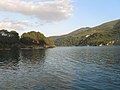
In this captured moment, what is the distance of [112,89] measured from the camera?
3769 cm

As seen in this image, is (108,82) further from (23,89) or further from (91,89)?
Result: (23,89)

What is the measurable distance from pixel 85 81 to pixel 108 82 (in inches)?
195

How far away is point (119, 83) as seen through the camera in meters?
41.9

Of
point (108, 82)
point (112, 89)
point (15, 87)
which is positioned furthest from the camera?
point (108, 82)

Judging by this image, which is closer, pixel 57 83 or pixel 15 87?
pixel 15 87

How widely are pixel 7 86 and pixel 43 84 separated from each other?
24.1 ft

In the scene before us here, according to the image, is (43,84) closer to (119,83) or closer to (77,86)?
(77,86)

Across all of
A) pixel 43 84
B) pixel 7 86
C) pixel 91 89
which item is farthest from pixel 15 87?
pixel 91 89

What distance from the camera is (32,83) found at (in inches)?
1731

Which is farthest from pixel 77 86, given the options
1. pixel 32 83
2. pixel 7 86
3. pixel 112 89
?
pixel 7 86

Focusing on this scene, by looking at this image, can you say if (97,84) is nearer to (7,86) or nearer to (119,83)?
(119,83)

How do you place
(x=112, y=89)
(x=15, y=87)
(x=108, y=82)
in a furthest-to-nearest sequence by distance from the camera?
(x=108, y=82) → (x=15, y=87) → (x=112, y=89)

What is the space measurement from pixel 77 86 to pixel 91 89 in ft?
11.6

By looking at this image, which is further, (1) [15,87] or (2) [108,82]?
(2) [108,82]
